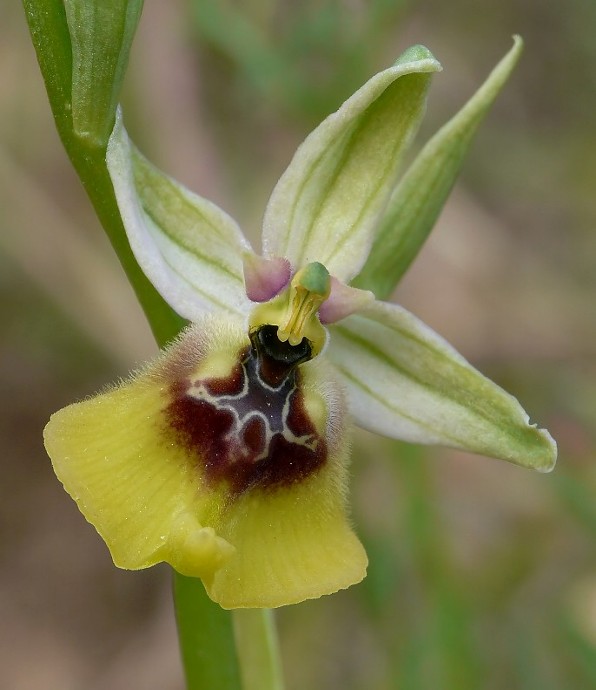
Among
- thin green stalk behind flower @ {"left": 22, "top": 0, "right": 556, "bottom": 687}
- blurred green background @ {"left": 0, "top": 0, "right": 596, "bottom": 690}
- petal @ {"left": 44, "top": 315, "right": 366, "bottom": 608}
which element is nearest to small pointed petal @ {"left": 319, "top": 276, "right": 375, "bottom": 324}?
thin green stalk behind flower @ {"left": 22, "top": 0, "right": 556, "bottom": 687}

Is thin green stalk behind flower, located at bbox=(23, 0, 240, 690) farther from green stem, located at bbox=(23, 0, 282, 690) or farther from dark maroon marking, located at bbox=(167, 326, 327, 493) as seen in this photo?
dark maroon marking, located at bbox=(167, 326, 327, 493)

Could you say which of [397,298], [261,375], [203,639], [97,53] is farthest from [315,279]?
[397,298]

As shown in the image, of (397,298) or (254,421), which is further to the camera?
(397,298)

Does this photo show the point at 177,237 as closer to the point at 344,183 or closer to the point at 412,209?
the point at 344,183

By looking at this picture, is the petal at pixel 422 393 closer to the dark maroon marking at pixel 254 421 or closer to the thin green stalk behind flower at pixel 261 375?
the thin green stalk behind flower at pixel 261 375

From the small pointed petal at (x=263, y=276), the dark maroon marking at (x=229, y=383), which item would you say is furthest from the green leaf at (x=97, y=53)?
the dark maroon marking at (x=229, y=383)

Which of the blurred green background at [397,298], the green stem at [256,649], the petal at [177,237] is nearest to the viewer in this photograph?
the petal at [177,237]

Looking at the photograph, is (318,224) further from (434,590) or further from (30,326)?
(30,326)
